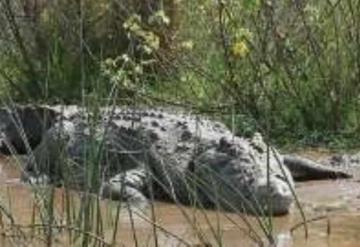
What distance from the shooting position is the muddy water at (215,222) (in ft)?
13.9

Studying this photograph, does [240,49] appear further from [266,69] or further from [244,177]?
[244,177]

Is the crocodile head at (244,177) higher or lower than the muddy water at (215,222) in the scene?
higher

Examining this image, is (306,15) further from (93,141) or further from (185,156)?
(93,141)

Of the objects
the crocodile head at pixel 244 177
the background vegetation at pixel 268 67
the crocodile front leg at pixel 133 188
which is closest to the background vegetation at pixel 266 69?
the background vegetation at pixel 268 67

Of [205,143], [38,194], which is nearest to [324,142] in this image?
[205,143]

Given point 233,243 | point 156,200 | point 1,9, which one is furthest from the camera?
point 1,9

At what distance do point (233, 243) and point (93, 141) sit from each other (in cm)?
104

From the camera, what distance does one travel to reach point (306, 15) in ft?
23.3

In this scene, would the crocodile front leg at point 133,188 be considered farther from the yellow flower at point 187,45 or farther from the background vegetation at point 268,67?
the yellow flower at point 187,45

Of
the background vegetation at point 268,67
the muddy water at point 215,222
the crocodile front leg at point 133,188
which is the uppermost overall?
the background vegetation at point 268,67

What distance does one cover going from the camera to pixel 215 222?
498cm

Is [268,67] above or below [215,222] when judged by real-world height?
above

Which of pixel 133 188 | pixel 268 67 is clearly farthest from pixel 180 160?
pixel 268 67

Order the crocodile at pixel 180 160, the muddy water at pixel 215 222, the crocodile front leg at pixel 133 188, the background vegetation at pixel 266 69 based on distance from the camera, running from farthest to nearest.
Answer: the background vegetation at pixel 266 69, the crocodile front leg at pixel 133 188, the crocodile at pixel 180 160, the muddy water at pixel 215 222
